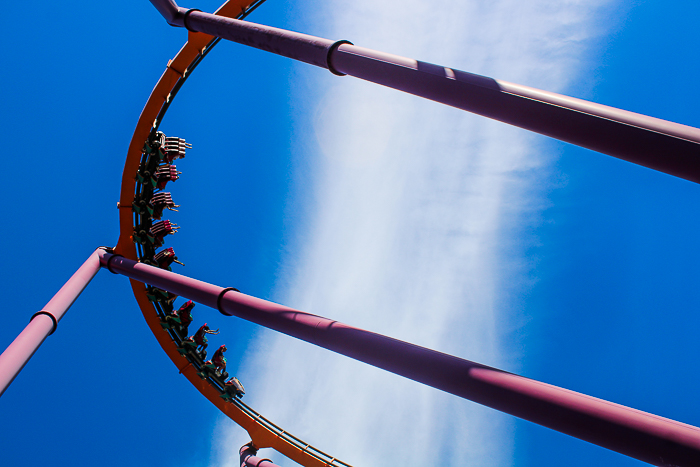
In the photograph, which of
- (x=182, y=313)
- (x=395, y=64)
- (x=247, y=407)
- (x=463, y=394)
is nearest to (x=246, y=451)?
(x=247, y=407)

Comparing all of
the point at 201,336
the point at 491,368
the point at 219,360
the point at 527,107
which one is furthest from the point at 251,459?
the point at 527,107

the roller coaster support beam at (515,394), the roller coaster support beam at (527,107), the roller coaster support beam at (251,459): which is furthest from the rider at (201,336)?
the roller coaster support beam at (527,107)

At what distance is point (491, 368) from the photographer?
3.62 m

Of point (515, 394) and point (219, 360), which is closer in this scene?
point (515, 394)

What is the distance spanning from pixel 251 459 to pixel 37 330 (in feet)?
22.1

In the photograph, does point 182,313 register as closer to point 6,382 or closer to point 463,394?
point 6,382

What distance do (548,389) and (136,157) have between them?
9.34 metres

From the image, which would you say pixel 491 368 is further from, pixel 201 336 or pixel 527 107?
pixel 201 336

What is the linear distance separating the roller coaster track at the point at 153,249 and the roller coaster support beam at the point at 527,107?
3933mm

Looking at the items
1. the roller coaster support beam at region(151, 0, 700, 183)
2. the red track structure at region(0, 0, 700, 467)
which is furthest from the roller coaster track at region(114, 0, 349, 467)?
the roller coaster support beam at region(151, 0, 700, 183)

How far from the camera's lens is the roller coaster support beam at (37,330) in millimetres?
5512

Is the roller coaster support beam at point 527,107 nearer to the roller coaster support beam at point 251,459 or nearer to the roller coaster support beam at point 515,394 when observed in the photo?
the roller coaster support beam at point 515,394

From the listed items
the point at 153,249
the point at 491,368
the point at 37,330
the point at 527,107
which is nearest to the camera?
the point at 527,107

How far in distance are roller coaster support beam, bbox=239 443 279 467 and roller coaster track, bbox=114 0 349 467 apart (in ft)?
0.69
